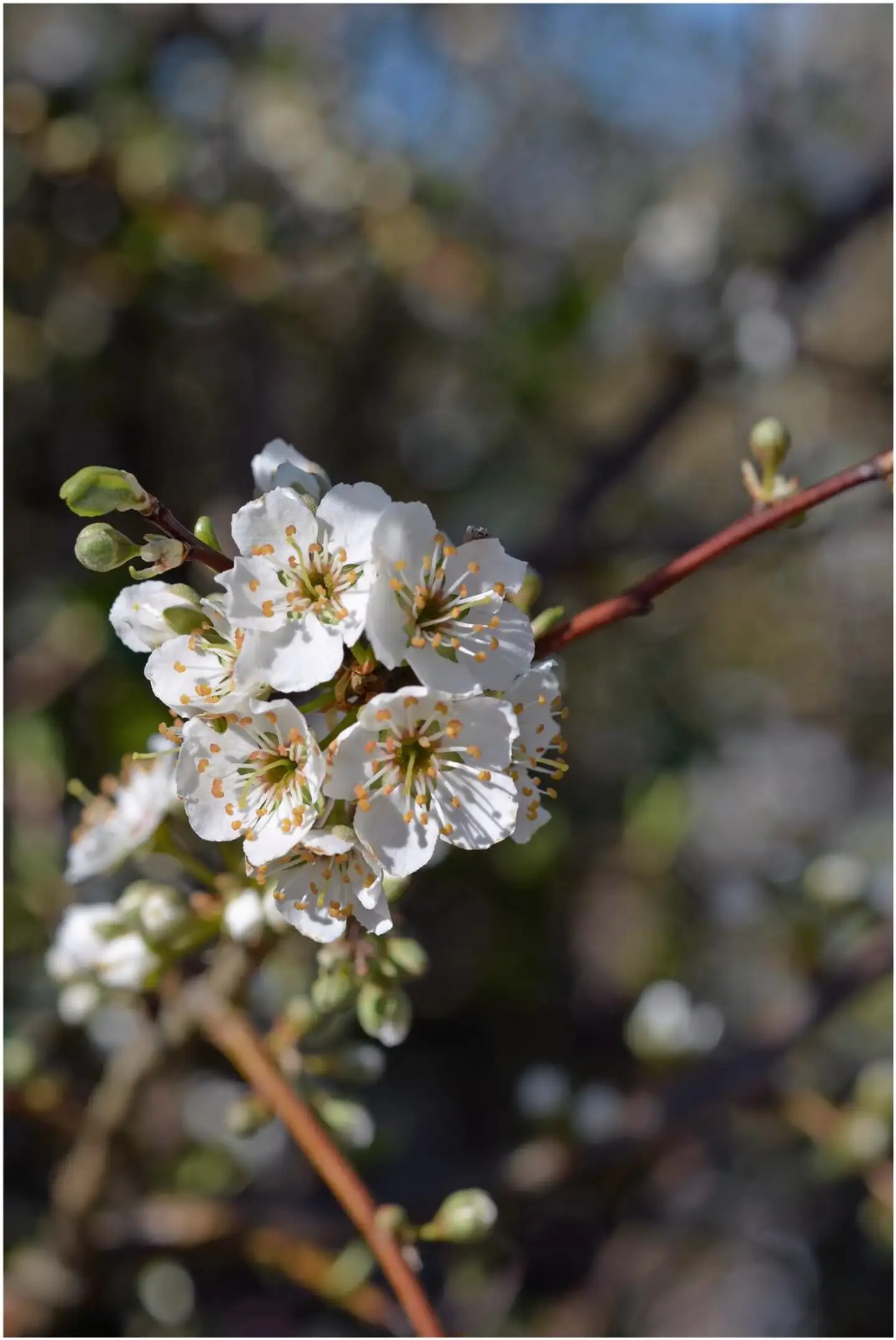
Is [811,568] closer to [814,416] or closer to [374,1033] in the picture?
[814,416]

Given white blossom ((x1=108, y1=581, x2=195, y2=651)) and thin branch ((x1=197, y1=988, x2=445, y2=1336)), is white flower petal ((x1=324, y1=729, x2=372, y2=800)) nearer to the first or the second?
white blossom ((x1=108, y1=581, x2=195, y2=651))

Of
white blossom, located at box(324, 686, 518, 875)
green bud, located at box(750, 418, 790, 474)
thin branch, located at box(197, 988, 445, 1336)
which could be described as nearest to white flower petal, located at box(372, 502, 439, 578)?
white blossom, located at box(324, 686, 518, 875)

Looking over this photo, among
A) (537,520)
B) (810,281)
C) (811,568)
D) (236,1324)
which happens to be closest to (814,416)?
(811,568)

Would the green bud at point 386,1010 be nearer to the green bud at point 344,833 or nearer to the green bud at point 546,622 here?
the green bud at point 344,833

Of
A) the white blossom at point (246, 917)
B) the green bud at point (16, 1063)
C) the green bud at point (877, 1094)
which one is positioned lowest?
the green bud at point (877, 1094)

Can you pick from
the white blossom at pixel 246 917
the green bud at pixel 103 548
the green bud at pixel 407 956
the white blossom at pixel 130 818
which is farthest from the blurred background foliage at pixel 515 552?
the green bud at pixel 103 548

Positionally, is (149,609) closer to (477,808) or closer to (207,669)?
(207,669)
